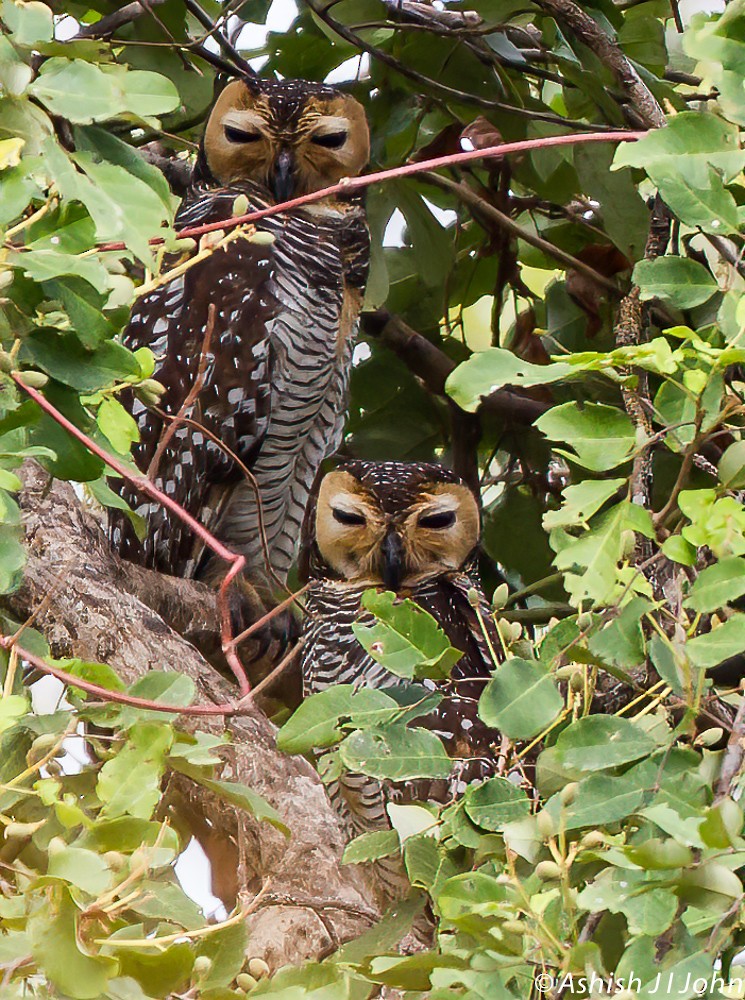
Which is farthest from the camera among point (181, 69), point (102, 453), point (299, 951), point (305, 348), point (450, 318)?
point (450, 318)

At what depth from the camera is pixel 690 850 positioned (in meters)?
0.71

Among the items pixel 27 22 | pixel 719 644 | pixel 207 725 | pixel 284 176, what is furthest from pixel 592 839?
pixel 284 176

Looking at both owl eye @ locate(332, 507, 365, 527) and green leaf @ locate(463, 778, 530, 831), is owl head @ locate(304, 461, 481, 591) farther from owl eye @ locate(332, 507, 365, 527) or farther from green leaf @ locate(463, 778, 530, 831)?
green leaf @ locate(463, 778, 530, 831)

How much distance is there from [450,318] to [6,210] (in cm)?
173

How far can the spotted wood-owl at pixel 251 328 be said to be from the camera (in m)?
2.17

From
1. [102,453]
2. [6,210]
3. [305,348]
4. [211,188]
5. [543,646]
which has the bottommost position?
[305,348]

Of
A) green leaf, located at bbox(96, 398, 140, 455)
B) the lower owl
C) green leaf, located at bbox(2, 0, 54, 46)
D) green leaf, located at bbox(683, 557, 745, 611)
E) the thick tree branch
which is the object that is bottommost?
the lower owl

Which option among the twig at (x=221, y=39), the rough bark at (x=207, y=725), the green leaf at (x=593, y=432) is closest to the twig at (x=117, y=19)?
the twig at (x=221, y=39)

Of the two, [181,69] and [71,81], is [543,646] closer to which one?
[71,81]

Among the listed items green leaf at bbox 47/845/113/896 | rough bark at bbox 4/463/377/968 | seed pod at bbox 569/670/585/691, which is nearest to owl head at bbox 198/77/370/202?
rough bark at bbox 4/463/377/968

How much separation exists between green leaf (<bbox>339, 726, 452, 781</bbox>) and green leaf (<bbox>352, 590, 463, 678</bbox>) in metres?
0.04

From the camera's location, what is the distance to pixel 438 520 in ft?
6.15

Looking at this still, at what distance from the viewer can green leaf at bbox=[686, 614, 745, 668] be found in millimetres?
749

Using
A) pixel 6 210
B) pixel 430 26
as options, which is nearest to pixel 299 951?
pixel 6 210
